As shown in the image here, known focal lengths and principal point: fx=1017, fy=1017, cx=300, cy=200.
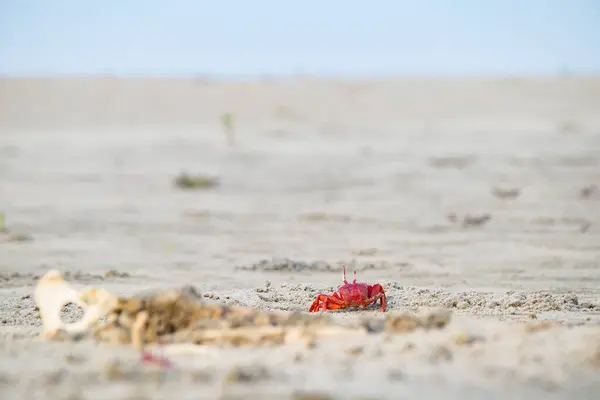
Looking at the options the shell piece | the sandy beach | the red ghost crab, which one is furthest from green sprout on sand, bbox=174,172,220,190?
the shell piece

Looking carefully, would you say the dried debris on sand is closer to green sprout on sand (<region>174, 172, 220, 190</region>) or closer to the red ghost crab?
the red ghost crab

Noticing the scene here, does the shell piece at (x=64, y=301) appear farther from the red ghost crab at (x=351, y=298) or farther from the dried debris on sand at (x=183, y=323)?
the red ghost crab at (x=351, y=298)

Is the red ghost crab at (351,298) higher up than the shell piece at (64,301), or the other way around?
the shell piece at (64,301)

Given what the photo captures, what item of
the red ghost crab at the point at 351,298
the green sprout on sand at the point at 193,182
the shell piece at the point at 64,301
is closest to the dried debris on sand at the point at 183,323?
the shell piece at the point at 64,301

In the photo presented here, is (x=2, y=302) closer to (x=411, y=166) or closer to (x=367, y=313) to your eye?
(x=367, y=313)

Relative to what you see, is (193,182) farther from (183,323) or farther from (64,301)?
(183,323)

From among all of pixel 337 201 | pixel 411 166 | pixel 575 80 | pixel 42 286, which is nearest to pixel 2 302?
pixel 42 286

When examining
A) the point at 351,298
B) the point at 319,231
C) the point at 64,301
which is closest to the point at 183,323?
the point at 64,301
